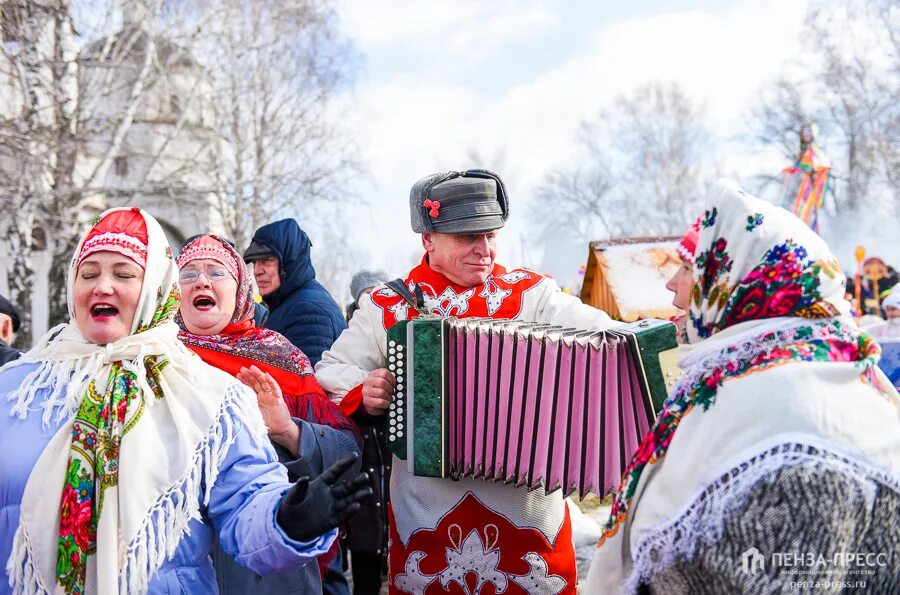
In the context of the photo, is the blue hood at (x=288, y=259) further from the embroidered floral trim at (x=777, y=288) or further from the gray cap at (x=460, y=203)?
the embroidered floral trim at (x=777, y=288)

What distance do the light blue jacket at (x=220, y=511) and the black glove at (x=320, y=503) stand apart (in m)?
0.04

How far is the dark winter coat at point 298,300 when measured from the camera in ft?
13.8

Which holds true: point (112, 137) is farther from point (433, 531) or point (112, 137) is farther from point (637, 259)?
point (433, 531)

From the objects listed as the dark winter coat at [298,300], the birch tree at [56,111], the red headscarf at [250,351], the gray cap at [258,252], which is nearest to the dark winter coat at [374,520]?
the red headscarf at [250,351]

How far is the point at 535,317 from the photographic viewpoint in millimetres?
3133

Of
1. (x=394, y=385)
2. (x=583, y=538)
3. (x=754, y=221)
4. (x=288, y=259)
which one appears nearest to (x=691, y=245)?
(x=754, y=221)

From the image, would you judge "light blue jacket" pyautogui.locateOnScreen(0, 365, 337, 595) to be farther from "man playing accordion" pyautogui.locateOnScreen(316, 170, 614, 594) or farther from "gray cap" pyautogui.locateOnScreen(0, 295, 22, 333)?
"gray cap" pyautogui.locateOnScreen(0, 295, 22, 333)

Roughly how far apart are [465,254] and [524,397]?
627 millimetres

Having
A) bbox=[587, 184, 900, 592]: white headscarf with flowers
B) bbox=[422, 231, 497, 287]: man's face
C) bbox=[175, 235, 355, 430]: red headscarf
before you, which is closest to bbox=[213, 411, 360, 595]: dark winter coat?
bbox=[175, 235, 355, 430]: red headscarf

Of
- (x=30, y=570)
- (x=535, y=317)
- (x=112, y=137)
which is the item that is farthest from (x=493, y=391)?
(x=112, y=137)

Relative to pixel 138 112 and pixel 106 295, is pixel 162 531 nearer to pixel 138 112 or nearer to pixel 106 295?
pixel 106 295

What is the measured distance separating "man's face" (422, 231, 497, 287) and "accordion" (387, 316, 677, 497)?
25 centimetres

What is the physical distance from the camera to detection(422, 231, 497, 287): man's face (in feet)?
10.0

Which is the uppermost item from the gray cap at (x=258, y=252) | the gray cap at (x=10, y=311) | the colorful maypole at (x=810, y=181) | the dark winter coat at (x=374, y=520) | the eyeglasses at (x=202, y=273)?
the colorful maypole at (x=810, y=181)
